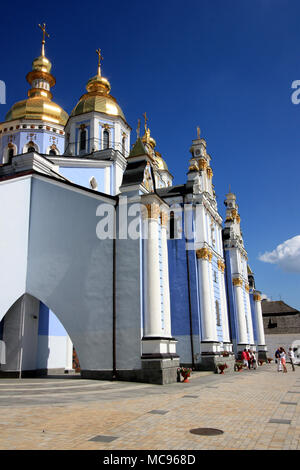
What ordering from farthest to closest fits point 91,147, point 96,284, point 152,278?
point 91,147, point 96,284, point 152,278

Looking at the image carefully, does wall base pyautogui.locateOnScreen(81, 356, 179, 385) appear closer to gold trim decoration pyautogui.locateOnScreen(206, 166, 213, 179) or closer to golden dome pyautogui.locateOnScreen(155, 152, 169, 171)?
gold trim decoration pyautogui.locateOnScreen(206, 166, 213, 179)

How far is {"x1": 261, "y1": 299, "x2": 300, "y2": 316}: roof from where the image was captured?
4874 centimetres

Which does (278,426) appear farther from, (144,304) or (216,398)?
(144,304)

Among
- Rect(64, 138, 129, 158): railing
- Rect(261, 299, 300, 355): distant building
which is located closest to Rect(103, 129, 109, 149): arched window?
Rect(64, 138, 129, 158): railing

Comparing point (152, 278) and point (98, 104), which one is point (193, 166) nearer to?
point (98, 104)

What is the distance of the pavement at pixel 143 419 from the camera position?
5.76 metres

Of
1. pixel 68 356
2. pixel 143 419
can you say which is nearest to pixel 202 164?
pixel 68 356

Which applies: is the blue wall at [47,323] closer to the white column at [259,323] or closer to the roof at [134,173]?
the roof at [134,173]

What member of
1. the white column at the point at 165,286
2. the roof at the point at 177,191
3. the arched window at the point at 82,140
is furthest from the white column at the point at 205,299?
the arched window at the point at 82,140

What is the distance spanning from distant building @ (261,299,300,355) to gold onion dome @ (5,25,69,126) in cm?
3226

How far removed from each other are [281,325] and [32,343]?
3623cm

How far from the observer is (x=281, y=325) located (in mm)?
47188

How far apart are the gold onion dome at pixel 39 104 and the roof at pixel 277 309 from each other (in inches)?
1306

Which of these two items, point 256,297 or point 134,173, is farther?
point 256,297
